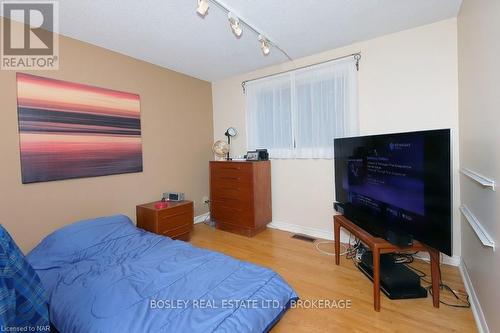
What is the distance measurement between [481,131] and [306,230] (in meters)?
2.13

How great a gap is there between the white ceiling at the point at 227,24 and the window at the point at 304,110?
336 mm

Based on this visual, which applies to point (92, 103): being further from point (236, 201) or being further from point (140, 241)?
point (236, 201)

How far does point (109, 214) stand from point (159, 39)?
81.2 inches

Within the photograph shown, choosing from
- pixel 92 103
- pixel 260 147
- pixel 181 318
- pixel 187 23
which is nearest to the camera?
pixel 181 318

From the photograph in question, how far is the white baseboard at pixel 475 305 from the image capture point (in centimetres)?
143

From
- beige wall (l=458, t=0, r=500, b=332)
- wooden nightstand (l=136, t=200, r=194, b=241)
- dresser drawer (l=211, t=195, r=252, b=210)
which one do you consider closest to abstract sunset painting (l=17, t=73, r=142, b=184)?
wooden nightstand (l=136, t=200, r=194, b=241)

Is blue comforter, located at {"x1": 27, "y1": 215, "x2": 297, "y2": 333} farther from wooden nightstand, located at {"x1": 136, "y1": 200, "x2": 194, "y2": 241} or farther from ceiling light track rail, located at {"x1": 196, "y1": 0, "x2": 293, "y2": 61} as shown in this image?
ceiling light track rail, located at {"x1": 196, "y1": 0, "x2": 293, "y2": 61}

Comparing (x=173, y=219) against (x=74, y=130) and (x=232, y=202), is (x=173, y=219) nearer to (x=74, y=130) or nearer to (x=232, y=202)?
(x=232, y=202)

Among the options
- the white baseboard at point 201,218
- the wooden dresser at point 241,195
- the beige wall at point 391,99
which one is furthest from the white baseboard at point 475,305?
the white baseboard at point 201,218

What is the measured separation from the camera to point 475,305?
1602 mm

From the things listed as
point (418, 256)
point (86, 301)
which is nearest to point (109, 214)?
point (86, 301)

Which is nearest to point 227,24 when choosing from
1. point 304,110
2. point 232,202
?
point 304,110

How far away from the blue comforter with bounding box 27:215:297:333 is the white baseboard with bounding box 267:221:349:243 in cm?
152

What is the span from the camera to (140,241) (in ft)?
7.23
